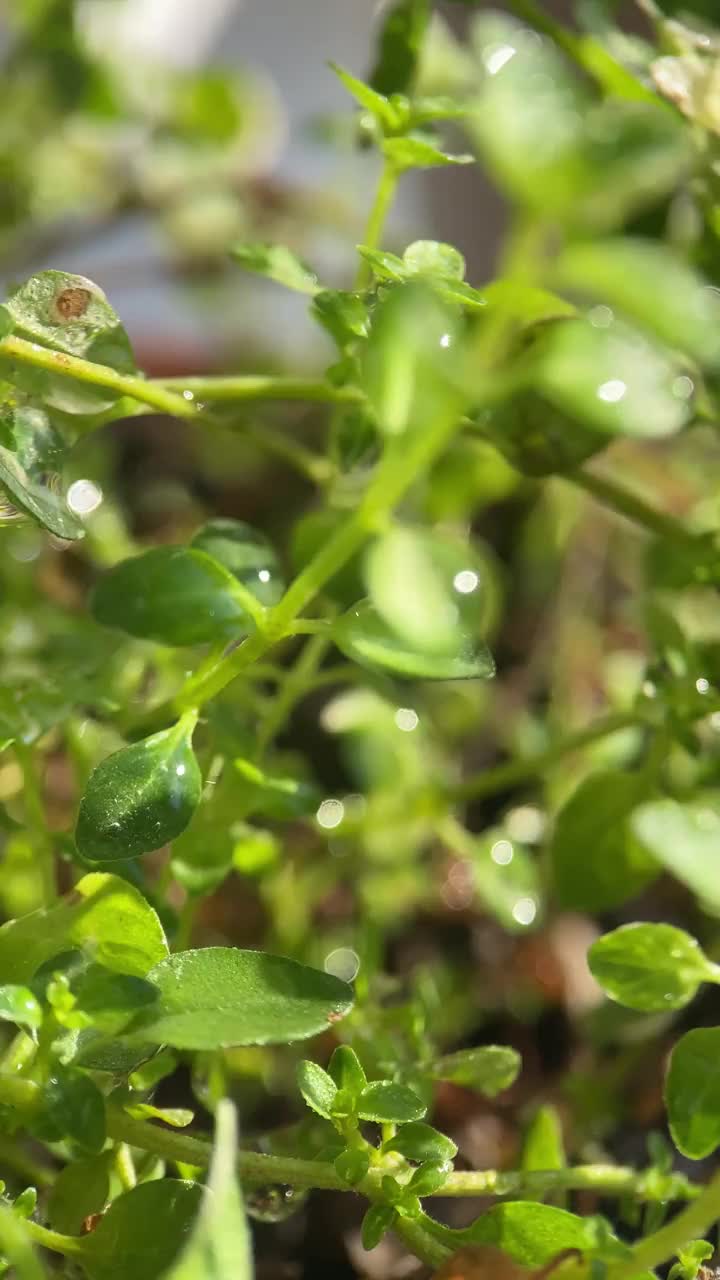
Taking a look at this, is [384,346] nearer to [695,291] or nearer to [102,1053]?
[695,291]

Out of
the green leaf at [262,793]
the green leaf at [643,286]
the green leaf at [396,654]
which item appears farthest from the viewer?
the green leaf at [262,793]

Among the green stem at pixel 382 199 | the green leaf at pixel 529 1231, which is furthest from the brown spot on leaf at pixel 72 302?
the green leaf at pixel 529 1231

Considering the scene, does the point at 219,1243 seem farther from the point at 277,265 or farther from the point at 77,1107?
the point at 277,265

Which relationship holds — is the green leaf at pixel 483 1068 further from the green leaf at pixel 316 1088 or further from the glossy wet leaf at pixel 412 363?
the glossy wet leaf at pixel 412 363

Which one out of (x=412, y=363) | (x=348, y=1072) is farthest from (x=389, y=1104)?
(x=412, y=363)

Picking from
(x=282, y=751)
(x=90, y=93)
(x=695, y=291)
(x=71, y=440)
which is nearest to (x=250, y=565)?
(x=71, y=440)

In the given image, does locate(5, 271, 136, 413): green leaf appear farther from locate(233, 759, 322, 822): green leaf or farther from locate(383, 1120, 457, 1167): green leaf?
locate(383, 1120, 457, 1167): green leaf
